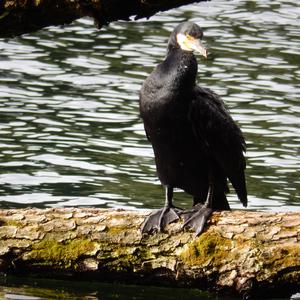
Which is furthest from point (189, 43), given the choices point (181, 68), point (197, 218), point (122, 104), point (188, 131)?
point (122, 104)

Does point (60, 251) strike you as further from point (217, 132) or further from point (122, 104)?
point (122, 104)

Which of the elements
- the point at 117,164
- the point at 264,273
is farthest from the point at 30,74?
the point at 264,273

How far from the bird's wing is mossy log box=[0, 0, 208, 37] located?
1.16m

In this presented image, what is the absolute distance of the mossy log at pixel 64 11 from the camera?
535 cm

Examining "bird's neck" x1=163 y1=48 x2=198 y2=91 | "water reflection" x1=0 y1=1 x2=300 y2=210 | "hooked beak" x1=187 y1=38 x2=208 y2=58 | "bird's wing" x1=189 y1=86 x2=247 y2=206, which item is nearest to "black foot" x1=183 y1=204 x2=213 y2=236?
"bird's wing" x1=189 y1=86 x2=247 y2=206

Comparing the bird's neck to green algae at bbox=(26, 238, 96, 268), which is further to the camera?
the bird's neck

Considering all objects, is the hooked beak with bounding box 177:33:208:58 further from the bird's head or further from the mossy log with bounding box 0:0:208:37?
the mossy log with bounding box 0:0:208:37

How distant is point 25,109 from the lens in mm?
11320

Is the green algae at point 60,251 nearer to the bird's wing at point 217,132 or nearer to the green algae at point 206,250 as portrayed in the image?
the green algae at point 206,250

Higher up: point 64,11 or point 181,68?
point 64,11

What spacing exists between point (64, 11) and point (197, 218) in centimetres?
140

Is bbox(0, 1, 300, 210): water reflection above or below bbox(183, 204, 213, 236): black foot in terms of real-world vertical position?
below

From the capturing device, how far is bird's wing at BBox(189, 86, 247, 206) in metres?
6.54

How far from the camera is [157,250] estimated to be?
6.18 m
